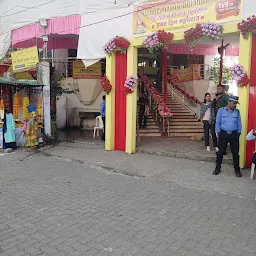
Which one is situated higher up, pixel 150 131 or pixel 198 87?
pixel 198 87

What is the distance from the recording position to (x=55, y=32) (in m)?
9.73

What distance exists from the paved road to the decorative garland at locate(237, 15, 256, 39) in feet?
11.2

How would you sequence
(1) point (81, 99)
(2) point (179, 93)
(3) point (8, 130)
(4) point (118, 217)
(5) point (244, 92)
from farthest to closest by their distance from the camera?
(1) point (81, 99)
(2) point (179, 93)
(3) point (8, 130)
(5) point (244, 92)
(4) point (118, 217)

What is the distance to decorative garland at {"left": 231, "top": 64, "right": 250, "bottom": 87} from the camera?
648 cm

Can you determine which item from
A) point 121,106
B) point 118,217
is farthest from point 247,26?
point 118,217

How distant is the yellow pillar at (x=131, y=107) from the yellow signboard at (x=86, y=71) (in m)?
5.56

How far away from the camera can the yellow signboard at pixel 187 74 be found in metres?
14.4

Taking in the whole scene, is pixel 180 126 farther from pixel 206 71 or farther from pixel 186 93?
pixel 206 71

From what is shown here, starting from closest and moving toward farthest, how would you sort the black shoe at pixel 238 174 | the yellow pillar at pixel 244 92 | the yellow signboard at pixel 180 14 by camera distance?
the black shoe at pixel 238 174 < the yellow pillar at pixel 244 92 < the yellow signboard at pixel 180 14

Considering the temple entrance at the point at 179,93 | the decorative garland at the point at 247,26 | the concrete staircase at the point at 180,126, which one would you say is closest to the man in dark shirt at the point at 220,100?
the temple entrance at the point at 179,93

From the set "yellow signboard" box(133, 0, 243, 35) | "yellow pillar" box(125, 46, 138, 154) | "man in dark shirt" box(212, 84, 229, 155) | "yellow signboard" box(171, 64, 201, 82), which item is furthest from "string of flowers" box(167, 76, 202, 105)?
"yellow signboard" box(133, 0, 243, 35)

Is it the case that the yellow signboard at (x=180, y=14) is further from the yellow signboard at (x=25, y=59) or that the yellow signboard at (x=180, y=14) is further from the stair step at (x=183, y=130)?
the stair step at (x=183, y=130)

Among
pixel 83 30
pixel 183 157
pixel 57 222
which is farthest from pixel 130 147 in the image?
pixel 57 222

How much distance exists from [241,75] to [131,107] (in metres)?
3.10
